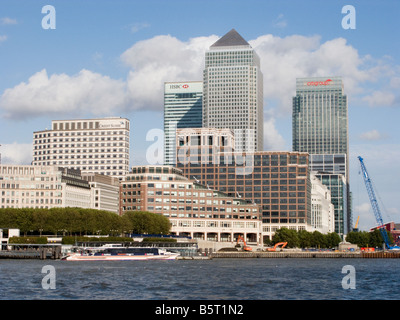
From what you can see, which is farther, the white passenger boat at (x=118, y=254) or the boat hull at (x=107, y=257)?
the white passenger boat at (x=118, y=254)

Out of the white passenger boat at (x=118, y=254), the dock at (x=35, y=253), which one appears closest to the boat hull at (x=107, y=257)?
the white passenger boat at (x=118, y=254)

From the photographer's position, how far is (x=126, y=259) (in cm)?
16688

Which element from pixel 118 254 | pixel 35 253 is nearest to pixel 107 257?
pixel 118 254

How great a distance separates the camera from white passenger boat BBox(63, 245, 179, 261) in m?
165

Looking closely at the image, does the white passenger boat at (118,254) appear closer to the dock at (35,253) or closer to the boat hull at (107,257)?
the boat hull at (107,257)

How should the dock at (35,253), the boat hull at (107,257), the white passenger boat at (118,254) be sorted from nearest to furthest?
the boat hull at (107,257), the white passenger boat at (118,254), the dock at (35,253)

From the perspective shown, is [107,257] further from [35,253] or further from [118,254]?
[35,253]

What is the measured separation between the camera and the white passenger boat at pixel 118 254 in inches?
6496

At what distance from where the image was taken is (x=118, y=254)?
170 m

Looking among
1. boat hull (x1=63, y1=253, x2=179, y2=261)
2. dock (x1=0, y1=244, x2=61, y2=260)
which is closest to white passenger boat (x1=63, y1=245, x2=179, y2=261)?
boat hull (x1=63, y1=253, x2=179, y2=261)

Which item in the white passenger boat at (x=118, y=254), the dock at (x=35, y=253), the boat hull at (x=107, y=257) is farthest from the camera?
the dock at (x=35, y=253)

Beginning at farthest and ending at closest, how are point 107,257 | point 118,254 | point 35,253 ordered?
point 35,253, point 118,254, point 107,257
